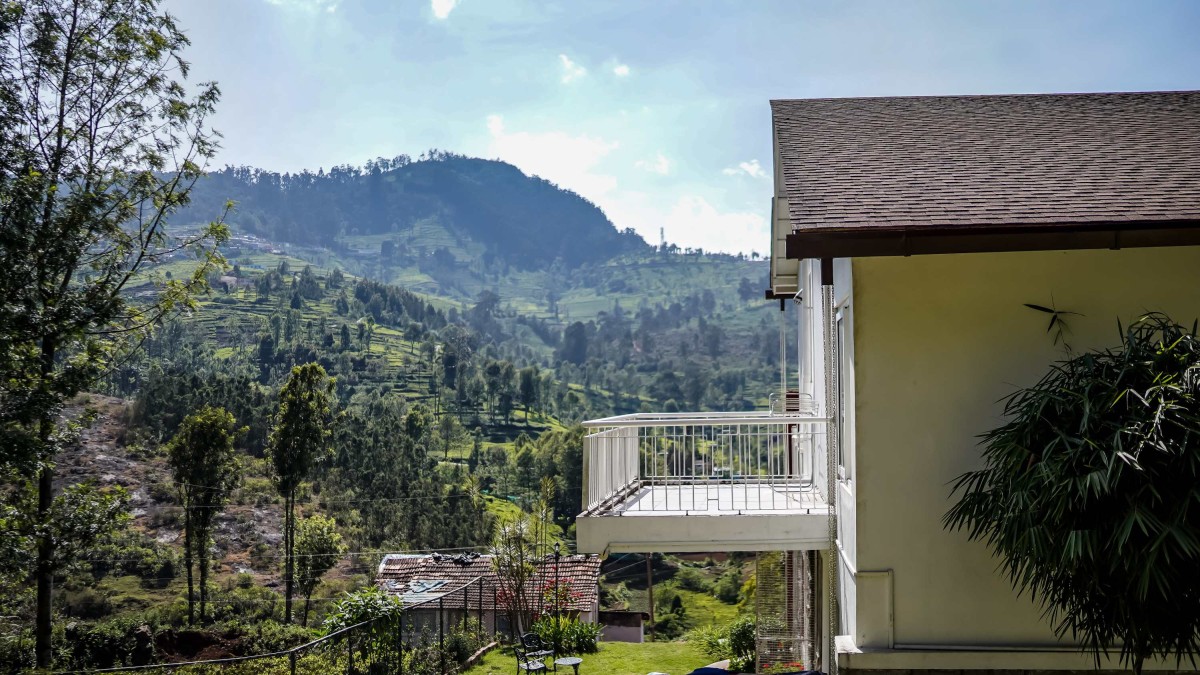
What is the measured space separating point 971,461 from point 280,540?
4785 centimetres

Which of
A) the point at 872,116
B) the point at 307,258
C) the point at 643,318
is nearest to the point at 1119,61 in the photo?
the point at 872,116

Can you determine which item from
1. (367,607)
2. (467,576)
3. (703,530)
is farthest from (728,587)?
(703,530)

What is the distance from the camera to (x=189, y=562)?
39.4m

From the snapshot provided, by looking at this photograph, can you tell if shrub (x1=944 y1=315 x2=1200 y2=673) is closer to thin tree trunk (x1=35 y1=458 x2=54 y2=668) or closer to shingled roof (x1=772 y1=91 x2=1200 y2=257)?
shingled roof (x1=772 y1=91 x2=1200 y2=257)

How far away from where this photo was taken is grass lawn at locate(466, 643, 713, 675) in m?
16.8

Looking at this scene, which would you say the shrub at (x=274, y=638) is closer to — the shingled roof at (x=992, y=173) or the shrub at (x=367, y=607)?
the shrub at (x=367, y=607)

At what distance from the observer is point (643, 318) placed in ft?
475

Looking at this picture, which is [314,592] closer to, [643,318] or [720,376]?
[720,376]

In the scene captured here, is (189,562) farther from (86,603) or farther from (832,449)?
(832,449)

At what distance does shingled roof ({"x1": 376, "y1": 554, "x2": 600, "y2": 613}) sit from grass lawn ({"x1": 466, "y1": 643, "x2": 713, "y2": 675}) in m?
6.76

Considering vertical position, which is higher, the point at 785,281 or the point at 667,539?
the point at 785,281

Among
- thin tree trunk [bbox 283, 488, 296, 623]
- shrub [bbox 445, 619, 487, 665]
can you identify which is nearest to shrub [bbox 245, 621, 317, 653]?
shrub [bbox 445, 619, 487, 665]

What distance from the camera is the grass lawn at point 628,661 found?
1675 cm

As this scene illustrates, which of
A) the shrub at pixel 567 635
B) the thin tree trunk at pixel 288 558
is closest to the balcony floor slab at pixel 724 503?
the shrub at pixel 567 635
